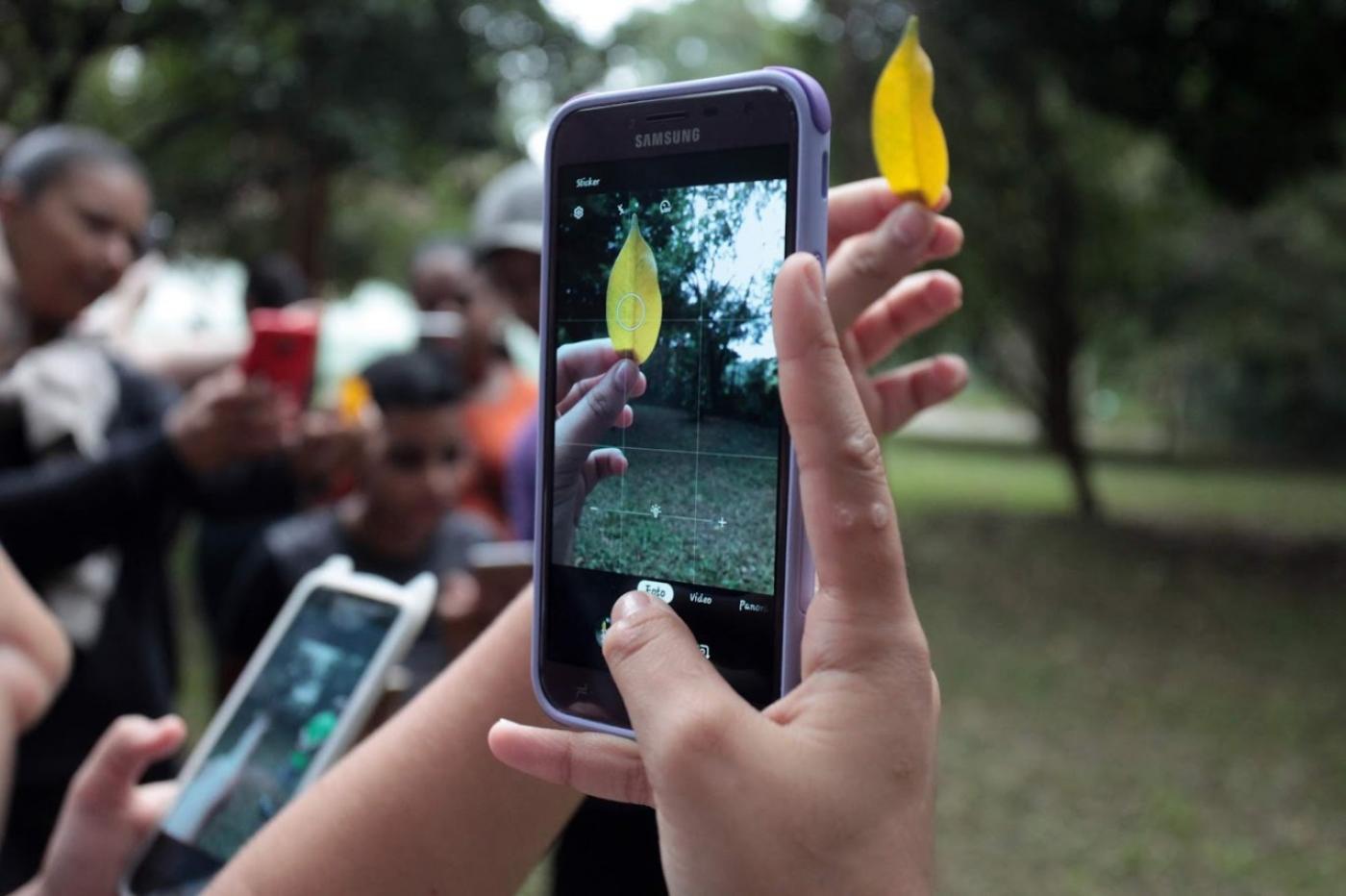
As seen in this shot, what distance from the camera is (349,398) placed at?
3.21 meters

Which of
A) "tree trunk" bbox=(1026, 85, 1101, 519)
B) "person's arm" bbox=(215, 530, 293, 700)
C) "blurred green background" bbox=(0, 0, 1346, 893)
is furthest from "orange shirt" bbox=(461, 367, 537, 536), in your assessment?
"tree trunk" bbox=(1026, 85, 1101, 519)

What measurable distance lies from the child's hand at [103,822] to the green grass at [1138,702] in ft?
11.0

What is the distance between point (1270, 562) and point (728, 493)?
10.2 meters

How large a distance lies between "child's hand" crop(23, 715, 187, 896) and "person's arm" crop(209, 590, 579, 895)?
0.99ft

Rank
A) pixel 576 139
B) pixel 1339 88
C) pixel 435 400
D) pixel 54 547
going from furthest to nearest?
pixel 1339 88, pixel 435 400, pixel 54 547, pixel 576 139

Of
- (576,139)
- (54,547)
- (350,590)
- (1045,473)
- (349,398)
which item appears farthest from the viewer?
(1045,473)

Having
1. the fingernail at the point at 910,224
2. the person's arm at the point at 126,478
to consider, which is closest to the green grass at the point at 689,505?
the fingernail at the point at 910,224

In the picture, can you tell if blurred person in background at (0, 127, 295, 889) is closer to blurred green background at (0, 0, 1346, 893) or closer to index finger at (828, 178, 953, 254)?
index finger at (828, 178, 953, 254)

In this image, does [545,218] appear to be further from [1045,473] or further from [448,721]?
[1045,473]

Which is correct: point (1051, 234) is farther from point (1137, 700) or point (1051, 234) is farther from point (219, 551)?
point (219, 551)

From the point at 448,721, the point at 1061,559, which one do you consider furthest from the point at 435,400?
the point at 1061,559

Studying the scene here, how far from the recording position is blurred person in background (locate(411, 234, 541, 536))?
137 inches

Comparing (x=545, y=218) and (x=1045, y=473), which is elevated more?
(x=545, y=218)

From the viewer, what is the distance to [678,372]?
31.7 inches
